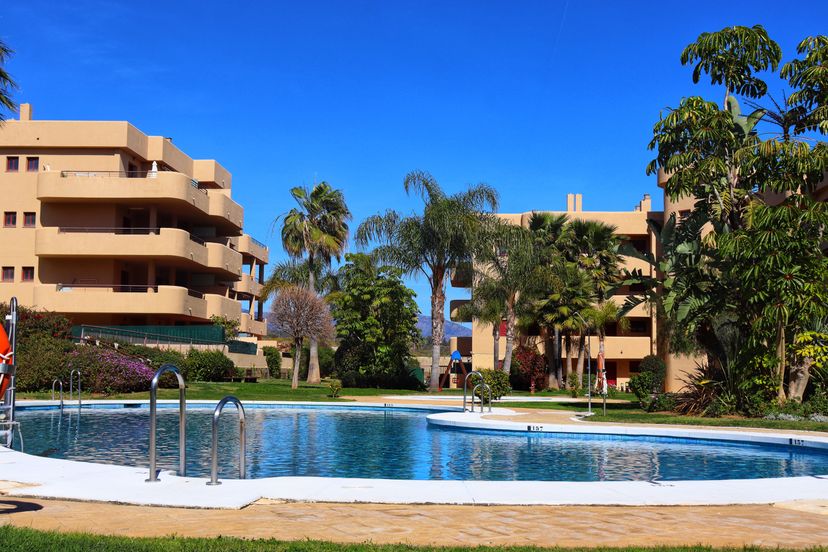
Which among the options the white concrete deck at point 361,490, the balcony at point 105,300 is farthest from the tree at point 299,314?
the white concrete deck at point 361,490

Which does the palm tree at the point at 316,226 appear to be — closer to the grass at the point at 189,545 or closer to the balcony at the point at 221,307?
the balcony at the point at 221,307

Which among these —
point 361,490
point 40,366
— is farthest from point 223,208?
point 361,490

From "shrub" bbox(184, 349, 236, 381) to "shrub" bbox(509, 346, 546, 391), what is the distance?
15.9m

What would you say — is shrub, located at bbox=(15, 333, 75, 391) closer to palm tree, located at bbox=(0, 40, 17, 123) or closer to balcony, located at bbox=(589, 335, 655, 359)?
palm tree, located at bbox=(0, 40, 17, 123)

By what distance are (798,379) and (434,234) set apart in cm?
1936

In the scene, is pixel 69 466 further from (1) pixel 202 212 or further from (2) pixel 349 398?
(1) pixel 202 212

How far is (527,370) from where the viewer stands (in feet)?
151

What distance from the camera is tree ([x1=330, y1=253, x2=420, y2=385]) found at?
4084 cm

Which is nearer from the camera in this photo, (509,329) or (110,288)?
→ (509,329)

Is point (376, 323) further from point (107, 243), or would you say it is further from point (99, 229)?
point (99, 229)

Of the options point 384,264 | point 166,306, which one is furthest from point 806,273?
point 166,306

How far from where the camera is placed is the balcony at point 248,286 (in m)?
60.2

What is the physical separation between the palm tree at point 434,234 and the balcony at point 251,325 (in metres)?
20.2

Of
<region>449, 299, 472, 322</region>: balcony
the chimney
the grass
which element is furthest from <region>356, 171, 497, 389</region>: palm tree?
the grass
